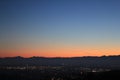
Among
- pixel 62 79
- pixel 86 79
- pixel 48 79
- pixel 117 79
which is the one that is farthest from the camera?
pixel 48 79

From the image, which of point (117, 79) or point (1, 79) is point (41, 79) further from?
point (117, 79)

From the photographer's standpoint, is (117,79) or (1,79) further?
(1,79)

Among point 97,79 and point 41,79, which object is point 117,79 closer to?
point 97,79

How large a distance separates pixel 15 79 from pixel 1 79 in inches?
471

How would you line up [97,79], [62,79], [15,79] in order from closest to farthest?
[97,79]
[62,79]
[15,79]

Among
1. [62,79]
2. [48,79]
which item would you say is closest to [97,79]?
[62,79]

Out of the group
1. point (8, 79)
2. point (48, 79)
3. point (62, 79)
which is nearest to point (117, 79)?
point (62, 79)

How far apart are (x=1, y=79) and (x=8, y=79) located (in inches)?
226

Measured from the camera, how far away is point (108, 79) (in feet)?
369

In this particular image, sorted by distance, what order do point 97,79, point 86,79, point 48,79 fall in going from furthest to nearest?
point 48,79, point 86,79, point 97,79

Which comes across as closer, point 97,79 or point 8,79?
point 97,79

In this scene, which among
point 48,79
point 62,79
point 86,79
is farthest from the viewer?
point 48,79

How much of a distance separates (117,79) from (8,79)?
10240 centimetres

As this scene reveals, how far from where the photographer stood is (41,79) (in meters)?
178
